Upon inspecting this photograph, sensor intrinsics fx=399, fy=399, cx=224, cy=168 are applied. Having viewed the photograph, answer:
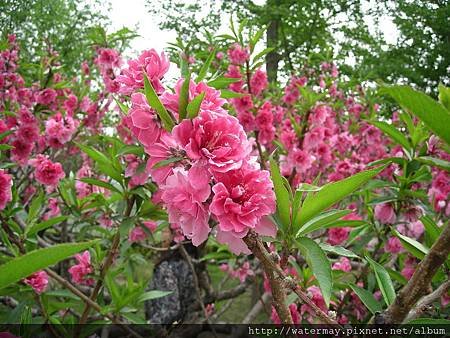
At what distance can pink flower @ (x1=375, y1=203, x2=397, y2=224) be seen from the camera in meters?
2.12

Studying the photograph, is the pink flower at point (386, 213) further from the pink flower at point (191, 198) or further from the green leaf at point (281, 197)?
the pink flower at point (191, 198)

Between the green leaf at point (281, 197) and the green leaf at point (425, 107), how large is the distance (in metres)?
0.31

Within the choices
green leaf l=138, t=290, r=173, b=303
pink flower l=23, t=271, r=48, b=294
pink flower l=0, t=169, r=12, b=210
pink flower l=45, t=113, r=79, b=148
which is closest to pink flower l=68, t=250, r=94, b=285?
green leaf l=138, t=290, r=173, b=303

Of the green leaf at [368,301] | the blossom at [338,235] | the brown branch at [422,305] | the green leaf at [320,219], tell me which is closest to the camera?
the brown branch at [422,305]

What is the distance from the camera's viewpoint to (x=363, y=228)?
6.62ft

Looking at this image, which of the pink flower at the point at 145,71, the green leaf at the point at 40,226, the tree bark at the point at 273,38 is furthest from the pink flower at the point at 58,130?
the tree bark at the point at 273,38

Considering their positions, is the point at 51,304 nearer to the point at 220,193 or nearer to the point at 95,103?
the point at 220,193

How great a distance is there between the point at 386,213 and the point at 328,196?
4.24ft

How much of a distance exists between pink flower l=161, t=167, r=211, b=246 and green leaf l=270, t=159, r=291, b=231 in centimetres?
17

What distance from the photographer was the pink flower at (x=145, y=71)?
1.22 metres

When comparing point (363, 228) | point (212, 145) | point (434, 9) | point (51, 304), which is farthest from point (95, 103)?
point (434, 9)

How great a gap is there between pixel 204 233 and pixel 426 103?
1.90 ft


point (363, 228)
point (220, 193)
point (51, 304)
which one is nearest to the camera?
point (220, 193)

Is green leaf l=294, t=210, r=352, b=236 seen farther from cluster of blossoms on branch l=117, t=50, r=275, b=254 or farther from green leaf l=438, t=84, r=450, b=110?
green leaf l=438, t=84, r=450, b=110
